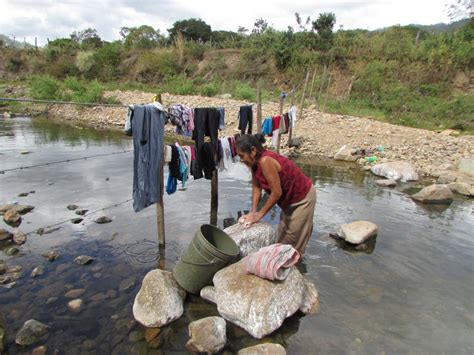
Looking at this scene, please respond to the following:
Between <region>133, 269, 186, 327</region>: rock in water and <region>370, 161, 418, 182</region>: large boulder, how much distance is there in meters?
8.30

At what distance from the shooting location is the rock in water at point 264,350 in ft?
11.8

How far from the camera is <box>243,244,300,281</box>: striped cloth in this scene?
4.01m

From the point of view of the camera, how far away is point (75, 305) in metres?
4.41

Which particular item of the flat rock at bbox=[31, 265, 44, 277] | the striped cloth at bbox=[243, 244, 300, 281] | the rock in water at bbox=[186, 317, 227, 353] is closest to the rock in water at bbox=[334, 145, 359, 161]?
the striped cloth at bbox=[243, 244, 300, 281]

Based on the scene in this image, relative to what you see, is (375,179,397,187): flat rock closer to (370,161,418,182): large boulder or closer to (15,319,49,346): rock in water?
(370,161,418,182): large boulder

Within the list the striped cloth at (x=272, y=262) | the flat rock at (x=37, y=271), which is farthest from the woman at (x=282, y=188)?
the flat rock at (x=37, y=271)

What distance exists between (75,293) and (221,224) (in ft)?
10.3

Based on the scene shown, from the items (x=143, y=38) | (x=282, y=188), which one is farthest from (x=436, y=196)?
(x=143, y=38)

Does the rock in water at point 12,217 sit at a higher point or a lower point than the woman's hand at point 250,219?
lower

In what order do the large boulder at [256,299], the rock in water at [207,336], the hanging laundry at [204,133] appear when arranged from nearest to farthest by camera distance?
the rock in water at [207,336] < the large boulder at [256,299] < the hanging laundry at [204,133]

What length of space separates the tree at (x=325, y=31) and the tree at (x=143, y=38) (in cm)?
1693

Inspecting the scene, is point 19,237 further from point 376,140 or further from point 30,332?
point 376,140

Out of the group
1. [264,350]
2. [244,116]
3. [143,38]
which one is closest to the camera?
[264,350]

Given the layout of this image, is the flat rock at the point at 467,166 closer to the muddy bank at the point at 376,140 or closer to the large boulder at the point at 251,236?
the muddy bank at the point at 376,140
